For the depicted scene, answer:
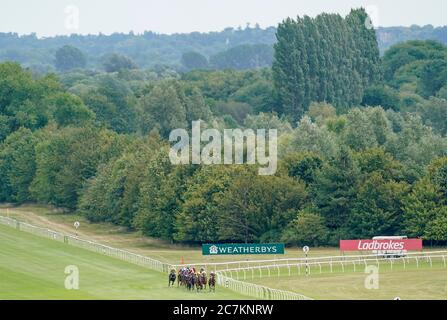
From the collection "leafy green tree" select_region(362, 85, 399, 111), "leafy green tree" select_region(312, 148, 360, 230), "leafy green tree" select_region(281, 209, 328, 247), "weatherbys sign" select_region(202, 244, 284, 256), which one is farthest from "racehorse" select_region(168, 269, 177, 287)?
"leafy green tree" select_region(362, 85, 399, 111)

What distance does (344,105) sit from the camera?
157 m

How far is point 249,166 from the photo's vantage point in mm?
92625

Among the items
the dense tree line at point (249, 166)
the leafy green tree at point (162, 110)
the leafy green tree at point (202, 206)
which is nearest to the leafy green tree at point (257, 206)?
the dense tree line at point (249, 166)

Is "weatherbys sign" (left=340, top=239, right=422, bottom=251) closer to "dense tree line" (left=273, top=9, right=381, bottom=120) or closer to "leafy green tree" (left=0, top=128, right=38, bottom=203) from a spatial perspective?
"leafy green tree" (left=0, top=128, right=38, bottom=203)

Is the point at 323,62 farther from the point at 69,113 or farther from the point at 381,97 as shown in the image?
the point at 69,113

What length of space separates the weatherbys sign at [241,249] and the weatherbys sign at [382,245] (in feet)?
12.7

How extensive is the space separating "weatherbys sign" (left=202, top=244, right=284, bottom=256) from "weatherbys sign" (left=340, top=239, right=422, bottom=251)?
3.88 metres

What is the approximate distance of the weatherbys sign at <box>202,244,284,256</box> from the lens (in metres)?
73.8

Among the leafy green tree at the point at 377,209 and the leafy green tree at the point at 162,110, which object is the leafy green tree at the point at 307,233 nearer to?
the leafy green tree at the point at 377,209

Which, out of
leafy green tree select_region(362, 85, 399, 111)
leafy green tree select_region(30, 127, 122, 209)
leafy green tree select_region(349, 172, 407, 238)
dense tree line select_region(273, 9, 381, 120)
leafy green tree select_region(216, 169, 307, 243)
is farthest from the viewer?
dense tree line select_region(273, 9, 381, 120)

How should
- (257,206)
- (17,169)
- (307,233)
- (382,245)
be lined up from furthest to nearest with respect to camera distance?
1. (17,169)
2. (257,206)
3. (307,233)
4. (382,245)

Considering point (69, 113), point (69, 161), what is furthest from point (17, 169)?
point (69, 113)

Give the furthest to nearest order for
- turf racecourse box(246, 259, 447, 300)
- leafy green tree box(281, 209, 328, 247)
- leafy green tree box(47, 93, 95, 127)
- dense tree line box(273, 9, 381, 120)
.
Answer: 1. dense tree line box(273, 9, 381, 120)
2. leafy green tree box(47, 93, 95, 127)
3. leafy green tree box(281, 209, 328, 247)
4. turf racecourse box(246, 259, 447, 300)

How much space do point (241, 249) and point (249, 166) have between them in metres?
19.1
